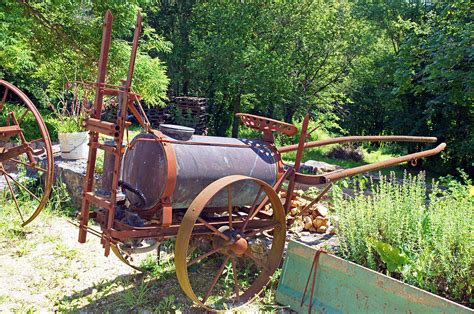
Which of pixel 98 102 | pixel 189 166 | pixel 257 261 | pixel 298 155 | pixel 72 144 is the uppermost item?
pixel 98 102

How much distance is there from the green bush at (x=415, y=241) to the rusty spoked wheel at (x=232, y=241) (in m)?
0.61

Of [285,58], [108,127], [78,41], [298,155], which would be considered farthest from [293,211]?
[285,58]

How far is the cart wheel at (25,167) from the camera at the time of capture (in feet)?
13.3

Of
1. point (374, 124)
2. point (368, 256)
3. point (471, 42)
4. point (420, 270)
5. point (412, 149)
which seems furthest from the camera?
point (374, 124)

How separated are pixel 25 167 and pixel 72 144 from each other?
2.17ft

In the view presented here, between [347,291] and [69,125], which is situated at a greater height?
[69,125]

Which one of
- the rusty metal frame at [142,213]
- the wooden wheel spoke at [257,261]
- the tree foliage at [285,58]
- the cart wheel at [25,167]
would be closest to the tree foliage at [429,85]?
the tree foliage at [285,58]

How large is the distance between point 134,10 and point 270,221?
6.25 meters

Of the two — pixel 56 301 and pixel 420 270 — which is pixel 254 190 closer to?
pixel 420 270

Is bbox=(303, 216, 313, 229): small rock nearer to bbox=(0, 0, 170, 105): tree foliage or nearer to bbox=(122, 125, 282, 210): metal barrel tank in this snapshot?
bbox=(122, 125, 282, 210): metal barrel tank

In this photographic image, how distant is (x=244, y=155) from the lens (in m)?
3.25

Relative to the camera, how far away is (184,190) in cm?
292

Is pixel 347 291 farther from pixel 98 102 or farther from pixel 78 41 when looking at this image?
pixel 78 41

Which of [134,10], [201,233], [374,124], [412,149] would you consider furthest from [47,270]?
[374,124]
